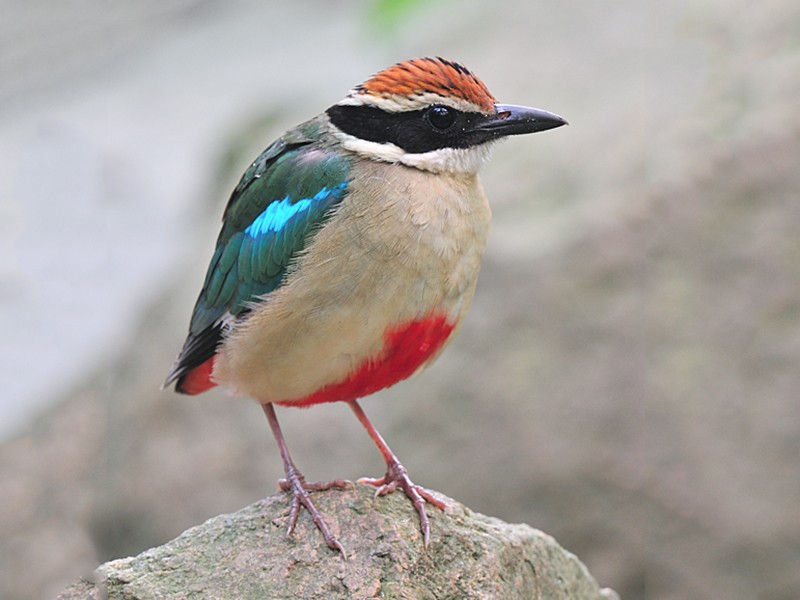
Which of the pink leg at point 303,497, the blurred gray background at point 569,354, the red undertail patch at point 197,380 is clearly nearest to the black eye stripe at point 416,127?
the red undertail patch at point 197,380

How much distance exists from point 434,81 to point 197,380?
1510 millimetres

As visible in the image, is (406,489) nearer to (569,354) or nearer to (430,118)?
(430,118)

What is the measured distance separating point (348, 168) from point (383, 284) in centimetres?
45

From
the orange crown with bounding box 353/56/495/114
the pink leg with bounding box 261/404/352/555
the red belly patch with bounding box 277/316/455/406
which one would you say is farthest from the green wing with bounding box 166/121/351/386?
the pink leg with bounding box 261/404/352/555

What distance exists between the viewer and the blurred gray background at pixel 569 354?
6.37m

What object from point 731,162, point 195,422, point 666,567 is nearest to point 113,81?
point 195,422

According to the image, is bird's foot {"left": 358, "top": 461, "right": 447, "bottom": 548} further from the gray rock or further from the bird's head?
the bird's head

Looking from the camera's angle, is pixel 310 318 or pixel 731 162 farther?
pixel 731 162

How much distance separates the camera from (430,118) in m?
3.75

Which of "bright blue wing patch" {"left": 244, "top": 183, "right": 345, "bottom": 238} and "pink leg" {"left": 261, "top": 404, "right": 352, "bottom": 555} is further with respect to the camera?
"bright blue wing patch" {"left": 244, "top": 183, "right": 345, "bottom": 238}

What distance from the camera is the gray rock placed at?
3.29 m

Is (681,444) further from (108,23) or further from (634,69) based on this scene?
(108,23)

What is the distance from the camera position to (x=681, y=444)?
21.1ft

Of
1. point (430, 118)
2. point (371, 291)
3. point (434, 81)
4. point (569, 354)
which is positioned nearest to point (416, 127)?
point (430, 118)
